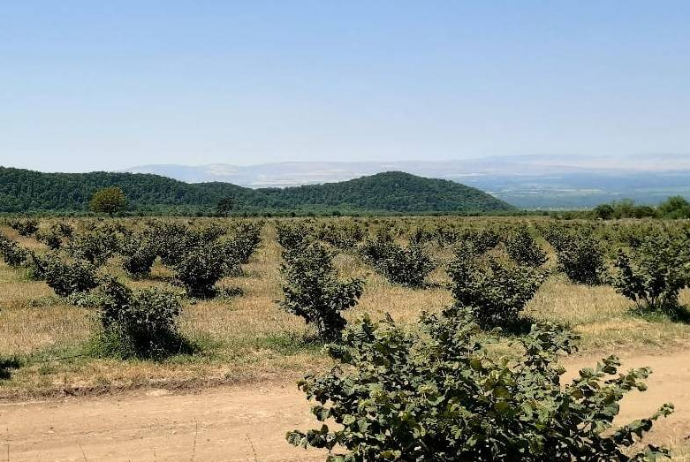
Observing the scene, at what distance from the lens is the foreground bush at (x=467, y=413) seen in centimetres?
436

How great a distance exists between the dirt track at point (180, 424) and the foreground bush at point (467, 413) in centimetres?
445

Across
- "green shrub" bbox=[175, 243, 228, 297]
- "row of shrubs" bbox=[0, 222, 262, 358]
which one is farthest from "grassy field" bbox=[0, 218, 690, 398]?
"green shrub" bbox=[175, 243, 228, 297]

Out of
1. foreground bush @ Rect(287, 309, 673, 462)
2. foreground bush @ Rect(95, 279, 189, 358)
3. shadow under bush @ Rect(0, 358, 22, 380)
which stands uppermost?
foreground bush @ Rect(287, 309, 673, 462)

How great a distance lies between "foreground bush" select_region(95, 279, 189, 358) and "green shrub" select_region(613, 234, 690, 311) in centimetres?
1439

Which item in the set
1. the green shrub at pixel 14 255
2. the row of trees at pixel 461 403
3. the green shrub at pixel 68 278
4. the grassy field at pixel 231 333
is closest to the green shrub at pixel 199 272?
the grassy field at pixel 231 333

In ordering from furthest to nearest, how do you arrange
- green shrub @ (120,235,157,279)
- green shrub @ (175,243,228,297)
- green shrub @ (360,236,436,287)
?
green shrub @ (120,235,157,279) → green shrub @ (360,236,436,287) → green shrub @ (175,243,228,297)

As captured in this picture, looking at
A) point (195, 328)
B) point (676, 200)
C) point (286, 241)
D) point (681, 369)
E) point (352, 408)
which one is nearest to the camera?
point (352, 408)

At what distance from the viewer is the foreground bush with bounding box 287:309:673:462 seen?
4355 mm

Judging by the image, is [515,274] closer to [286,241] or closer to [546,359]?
[546,359]

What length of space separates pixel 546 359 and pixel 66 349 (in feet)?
41.9

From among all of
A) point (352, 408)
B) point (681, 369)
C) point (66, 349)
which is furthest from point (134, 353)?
point (681, 369)

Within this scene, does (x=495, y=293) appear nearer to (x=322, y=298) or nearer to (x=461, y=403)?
(x=322, y=298)

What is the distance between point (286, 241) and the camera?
3797 centimetres

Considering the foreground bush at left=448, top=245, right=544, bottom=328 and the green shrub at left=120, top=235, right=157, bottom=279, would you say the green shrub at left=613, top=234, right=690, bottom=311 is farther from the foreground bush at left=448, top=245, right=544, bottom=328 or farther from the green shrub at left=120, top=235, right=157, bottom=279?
the green shrub at left=120, top=235, right=157, bottom=279
